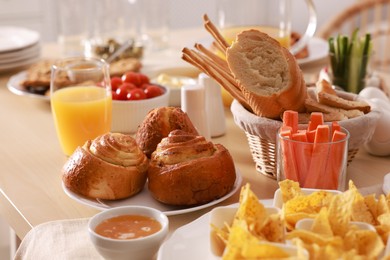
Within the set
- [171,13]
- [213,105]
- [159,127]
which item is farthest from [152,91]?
[171,13]

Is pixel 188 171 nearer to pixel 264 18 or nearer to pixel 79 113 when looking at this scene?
pixel 79 113

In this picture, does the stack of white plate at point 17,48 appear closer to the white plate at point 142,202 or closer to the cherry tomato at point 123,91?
the cherry tomato at point 123,91

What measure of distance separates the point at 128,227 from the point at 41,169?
1.57 feet

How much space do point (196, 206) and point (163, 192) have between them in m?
0.07

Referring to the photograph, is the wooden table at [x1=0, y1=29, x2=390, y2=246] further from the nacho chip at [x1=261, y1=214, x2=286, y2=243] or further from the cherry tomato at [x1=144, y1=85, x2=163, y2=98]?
the nacho chip at [x1=261, y1=214, x2=286, y2=243]

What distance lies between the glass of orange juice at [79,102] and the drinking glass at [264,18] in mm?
549

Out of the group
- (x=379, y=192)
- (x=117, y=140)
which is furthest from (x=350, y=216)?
(x=117, y=140)

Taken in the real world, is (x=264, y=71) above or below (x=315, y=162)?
above

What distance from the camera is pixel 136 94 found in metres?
1.84

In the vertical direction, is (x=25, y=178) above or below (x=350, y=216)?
below

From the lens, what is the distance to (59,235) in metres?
1.30

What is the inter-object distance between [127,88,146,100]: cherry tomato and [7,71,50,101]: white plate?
0.97 feet

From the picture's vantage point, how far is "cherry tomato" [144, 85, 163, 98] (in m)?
1.87

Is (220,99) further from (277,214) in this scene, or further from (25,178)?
(277,214)
